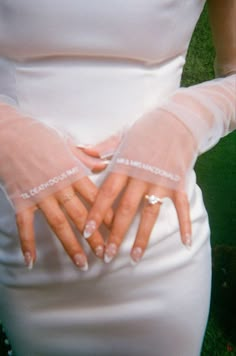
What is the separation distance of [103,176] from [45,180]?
86 millimetres

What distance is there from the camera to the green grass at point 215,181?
154cm

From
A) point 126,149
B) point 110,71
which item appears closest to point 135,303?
point 126,149

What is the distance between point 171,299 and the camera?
2.73 ft

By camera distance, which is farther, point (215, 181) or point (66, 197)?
point (215, 181)

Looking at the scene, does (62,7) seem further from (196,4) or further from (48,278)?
(48,278)

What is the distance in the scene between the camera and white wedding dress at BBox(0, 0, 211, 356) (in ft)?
2.54

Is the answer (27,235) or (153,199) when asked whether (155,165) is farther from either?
(27,235)

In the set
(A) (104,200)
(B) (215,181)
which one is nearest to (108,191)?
(A) (104,200)

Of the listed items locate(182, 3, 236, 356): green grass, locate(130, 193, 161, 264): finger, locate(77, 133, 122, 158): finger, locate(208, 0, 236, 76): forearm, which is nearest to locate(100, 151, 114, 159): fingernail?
locate(77, 133, 122, 158): finger

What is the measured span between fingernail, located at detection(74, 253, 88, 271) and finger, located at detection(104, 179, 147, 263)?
1.1 inches

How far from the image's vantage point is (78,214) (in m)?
0.72

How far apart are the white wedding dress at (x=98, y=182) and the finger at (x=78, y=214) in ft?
0.17

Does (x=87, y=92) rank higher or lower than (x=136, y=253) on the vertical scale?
higher

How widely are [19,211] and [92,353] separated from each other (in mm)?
304
